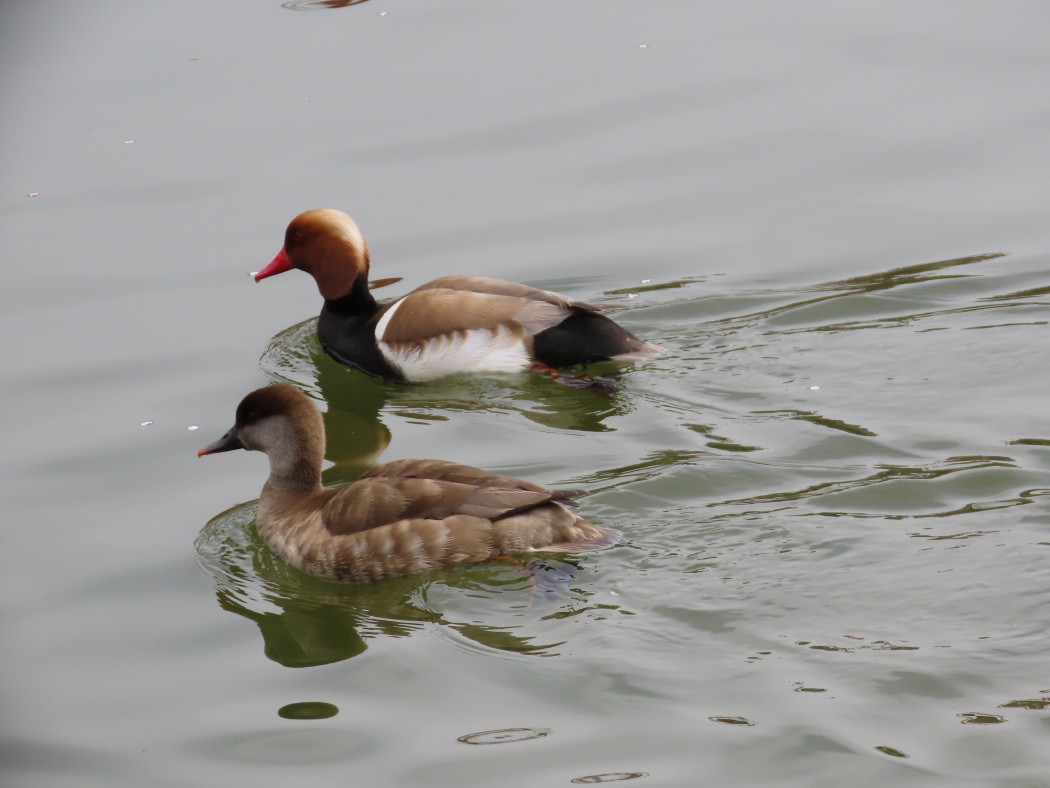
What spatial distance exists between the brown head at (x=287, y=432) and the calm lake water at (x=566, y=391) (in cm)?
39

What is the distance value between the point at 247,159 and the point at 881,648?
7.49 meters

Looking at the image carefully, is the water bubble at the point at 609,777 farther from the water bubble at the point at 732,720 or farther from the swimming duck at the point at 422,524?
the swimming duck at the point at 422,524

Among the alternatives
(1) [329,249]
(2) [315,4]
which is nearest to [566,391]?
(1) [329,249]

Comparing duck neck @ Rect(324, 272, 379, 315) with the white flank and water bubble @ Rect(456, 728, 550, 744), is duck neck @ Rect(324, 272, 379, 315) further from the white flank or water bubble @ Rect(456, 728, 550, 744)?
water bubble @ Rect(456, 728, 550, 744)

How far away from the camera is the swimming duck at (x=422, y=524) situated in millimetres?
6855

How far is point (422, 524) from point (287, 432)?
3.37 feet

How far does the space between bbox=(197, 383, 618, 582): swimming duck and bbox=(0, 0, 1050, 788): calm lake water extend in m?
0.12

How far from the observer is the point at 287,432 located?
7562 mm

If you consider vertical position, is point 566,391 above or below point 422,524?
above

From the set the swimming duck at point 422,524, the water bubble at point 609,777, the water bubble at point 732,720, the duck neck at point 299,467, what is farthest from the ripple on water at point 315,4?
the water bubble at point 609,777

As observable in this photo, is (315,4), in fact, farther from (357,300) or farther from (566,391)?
(566,391)

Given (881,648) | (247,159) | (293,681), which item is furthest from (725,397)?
(247,159)

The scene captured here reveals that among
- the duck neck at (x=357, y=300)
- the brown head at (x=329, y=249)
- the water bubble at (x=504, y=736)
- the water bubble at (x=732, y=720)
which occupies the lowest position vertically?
the water bubble at (x=732, y=720)

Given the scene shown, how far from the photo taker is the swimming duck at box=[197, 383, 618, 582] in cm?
686
